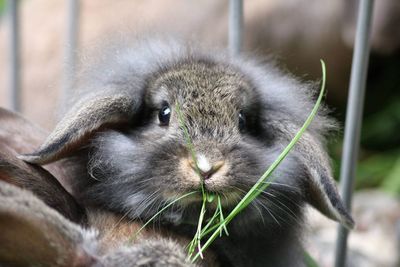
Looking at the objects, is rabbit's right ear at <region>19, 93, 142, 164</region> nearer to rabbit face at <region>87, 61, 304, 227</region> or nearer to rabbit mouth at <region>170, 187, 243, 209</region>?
rabbit face at <region>87, 61, 304, 227</region>

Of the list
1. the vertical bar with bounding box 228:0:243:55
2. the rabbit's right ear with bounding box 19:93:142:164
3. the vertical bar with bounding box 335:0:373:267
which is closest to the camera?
the rabbit's right ear with bounding box 19:93:142:164

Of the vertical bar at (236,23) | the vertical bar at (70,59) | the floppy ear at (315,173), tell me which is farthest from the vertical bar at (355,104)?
the vertical bar at (70,59)

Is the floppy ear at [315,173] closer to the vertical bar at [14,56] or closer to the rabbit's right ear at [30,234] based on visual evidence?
the rabbit's right ear at [30,234]

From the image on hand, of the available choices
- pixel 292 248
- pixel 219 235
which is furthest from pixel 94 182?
→ pixel 292 248

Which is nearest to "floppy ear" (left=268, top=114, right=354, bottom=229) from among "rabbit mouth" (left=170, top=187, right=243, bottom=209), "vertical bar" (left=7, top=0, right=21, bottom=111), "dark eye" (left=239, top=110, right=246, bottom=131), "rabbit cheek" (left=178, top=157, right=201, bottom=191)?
"dark eye" (left=239, top=110, right=246, bottom=131)

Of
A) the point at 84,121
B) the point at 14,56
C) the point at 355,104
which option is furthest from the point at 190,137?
the point at 14,56

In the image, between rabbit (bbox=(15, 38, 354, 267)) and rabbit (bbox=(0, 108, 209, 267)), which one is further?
rabbit (bbox=(15, 38, 354, 267))
